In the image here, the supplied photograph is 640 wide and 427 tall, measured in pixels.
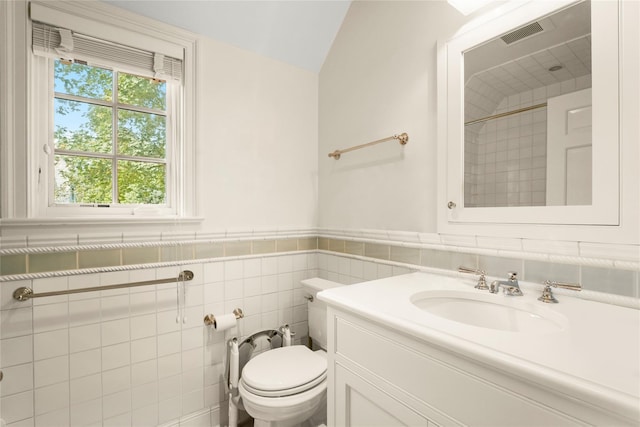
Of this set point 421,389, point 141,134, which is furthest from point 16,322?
point 421,389

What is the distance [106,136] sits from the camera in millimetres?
1538

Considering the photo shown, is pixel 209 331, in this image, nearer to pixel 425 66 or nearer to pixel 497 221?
pixel 497 221

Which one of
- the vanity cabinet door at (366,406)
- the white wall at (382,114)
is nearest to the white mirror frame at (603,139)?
the white wall at (382,114)

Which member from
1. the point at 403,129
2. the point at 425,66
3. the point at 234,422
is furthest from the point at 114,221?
the point at 425,66

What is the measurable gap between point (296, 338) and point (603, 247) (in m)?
1.71

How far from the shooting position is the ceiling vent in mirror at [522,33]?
1.08 m

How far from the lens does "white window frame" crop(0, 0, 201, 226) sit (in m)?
1.26

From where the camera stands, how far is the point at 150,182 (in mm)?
1644

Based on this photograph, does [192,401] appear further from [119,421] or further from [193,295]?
[193,295]

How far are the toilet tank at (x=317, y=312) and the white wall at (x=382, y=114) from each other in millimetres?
404

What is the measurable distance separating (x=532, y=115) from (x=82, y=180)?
200 centimetres

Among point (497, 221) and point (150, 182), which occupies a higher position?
point (150, 182)

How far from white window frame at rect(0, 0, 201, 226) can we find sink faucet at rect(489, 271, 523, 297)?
1.44 meters

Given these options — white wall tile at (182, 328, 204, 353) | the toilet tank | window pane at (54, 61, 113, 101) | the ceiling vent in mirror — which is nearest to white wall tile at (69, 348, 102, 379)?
white wall tile at (182, 328, 204, 353)
